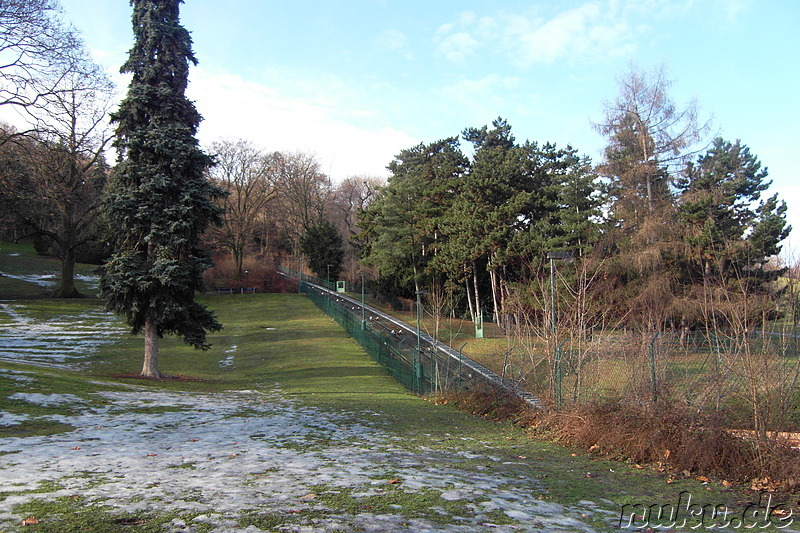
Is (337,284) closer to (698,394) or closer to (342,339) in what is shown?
(342,339)

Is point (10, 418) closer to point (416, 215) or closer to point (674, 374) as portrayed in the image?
point (674, 374)

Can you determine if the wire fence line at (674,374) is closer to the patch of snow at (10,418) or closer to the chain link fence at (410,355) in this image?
the chain link fence at (410,355)

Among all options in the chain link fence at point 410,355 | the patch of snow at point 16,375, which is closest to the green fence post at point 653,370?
the chain link fence at point 410,355

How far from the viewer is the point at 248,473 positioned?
6957 millimetres

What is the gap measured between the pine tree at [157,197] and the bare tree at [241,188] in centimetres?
4556

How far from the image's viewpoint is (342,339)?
40719 millimetres

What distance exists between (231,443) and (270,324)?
40.0 m

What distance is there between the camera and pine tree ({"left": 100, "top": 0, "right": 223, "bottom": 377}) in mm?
22141

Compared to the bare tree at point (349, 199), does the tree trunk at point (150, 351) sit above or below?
below

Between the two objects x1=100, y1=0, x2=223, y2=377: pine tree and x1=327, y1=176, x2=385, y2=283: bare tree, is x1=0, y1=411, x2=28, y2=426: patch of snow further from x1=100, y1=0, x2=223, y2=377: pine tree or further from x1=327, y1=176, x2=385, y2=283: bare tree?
x1=327, y1=176, x2=385, y2=283: bare tree

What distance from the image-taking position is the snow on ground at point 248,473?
207 inches

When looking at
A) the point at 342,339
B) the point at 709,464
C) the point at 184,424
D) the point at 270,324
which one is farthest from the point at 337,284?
the point at 709,464

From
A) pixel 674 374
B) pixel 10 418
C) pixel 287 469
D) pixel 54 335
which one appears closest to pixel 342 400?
pixel 10 418

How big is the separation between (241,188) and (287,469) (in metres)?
68.5
